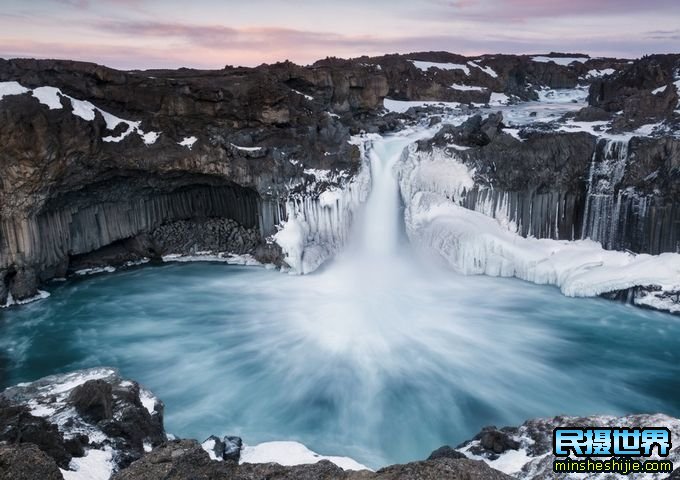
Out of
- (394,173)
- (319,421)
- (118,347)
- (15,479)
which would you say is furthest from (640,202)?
(15,479)

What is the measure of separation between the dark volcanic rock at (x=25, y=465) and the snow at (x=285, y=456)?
5.13 metres

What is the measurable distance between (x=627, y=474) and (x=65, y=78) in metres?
20.7

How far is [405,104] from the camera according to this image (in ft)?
118

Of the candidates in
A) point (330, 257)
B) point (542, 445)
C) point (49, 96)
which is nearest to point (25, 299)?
point (49, 96)

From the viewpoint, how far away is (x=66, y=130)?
17.9 meters

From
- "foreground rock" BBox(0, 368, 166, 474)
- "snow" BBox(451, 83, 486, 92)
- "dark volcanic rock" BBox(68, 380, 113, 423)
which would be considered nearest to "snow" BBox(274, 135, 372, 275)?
"foreground rock" BBox(0, 368, 166, 474)

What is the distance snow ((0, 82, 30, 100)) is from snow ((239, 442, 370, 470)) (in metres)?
14.2

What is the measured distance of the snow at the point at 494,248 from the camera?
17.7 m

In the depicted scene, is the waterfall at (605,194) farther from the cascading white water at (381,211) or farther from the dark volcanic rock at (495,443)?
the dark volcanic rock at (495,443)

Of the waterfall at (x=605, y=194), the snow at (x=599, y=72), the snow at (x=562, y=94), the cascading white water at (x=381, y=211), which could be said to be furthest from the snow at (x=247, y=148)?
the snow at (x=599, y=72)

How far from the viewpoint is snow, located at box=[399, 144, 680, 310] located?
17672mm

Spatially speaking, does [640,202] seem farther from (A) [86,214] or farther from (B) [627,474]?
(A) [86,214]

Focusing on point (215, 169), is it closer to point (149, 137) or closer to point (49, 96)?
point (149, 137)

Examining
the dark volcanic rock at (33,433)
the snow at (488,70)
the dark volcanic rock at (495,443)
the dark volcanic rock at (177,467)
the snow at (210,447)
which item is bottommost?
the snow at (210,447)
